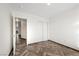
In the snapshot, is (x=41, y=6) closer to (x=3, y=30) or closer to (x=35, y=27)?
(x=3, y=30)

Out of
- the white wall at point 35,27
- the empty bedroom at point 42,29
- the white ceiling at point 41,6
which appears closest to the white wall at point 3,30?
the empty bedroom at point 42,29

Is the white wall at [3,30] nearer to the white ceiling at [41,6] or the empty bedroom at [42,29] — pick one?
the empty bedroom at [42,29]

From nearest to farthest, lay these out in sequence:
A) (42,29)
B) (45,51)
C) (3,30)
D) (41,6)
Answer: (3,30) → (41,6) → (45,51) → (42,29)

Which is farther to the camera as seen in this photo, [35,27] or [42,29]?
[42,29]

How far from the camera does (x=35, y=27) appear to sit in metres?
4.71

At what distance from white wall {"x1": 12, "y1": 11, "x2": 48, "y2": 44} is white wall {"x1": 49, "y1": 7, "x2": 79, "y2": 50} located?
37.8 inches

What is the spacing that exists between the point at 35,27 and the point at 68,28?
2058 millimetres

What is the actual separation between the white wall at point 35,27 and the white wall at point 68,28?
961 mm

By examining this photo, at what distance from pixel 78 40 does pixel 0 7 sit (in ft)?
10.6

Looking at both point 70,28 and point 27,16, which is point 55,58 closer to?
point 70,28

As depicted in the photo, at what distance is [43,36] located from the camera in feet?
17.6

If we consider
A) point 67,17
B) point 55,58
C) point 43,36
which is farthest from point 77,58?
point 43,36

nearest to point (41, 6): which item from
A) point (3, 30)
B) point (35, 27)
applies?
Result: point (3, 30)

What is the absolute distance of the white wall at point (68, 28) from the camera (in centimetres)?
323
